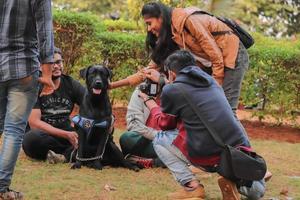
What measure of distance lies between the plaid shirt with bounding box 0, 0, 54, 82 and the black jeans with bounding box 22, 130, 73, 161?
219cm

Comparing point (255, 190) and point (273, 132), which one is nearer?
point (255, 190)

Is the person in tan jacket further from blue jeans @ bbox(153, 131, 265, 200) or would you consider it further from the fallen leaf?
the fallen leaf

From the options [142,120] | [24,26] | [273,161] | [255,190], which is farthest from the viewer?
[273,161]

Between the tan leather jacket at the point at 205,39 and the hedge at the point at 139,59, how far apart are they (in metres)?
4.81

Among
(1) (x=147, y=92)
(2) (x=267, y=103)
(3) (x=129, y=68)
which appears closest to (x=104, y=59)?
(3) (x=129, y=68)

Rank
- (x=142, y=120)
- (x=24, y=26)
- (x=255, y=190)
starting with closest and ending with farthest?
(x=24, y=26) < (x=255, y=190) < (x=142, y=120)

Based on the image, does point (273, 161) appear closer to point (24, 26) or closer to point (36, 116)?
point (36, 116)

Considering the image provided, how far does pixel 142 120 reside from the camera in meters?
6.29

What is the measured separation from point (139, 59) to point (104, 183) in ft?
17.5

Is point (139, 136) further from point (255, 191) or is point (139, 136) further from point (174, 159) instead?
point (255, 191)

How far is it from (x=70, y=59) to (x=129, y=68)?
105 cm

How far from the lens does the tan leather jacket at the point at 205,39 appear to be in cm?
539

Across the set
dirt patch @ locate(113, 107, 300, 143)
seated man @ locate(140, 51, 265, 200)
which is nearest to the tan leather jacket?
seated man @ locate(140, 51, 265, 200)

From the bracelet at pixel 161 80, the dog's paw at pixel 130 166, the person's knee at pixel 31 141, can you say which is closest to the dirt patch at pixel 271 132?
the dog's paw at pixel 130 166
